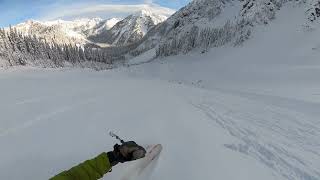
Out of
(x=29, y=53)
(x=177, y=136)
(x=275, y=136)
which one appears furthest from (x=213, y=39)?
(x=177, y=136)

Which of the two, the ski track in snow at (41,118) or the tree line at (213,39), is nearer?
the ski track in snow at (41,118)

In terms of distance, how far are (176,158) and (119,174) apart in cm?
154

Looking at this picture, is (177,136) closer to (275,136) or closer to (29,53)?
(275,136)

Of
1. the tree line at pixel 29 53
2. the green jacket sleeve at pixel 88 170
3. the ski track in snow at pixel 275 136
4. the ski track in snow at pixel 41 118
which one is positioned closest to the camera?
the green jacket sleeve at pixel 88 170

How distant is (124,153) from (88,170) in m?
1.01

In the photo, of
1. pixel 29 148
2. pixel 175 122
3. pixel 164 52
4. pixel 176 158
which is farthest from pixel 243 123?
pixel 164 52

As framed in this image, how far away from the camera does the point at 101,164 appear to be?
5914 millimetres

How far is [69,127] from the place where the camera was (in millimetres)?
11906

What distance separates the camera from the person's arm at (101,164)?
5352mm

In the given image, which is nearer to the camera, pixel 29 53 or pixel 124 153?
pixel 124 153

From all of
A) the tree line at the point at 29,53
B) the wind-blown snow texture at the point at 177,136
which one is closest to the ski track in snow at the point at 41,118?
the wind-blown snow texture at the point at 177,136

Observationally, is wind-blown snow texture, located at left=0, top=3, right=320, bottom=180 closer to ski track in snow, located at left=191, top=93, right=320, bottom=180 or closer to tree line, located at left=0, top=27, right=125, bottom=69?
ski track in snow, located at left=191, top=93, right=320, bottom=180

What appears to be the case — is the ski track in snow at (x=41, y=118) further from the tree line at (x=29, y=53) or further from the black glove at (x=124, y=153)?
the tree line at (x=29, y=53)

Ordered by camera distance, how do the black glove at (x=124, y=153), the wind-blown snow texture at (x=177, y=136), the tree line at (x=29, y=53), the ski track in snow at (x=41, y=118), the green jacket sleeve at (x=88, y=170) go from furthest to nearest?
the tree line at (x=29, y=53)
the ski track in snow at (x=41, y=118)
the wind-blown snow texture at (x=177, y=136)
the black glove at (x=124, y=153)
the green jacket sleeve at (x=88, y=170)
